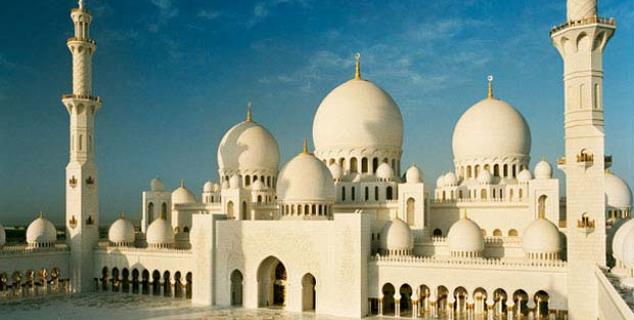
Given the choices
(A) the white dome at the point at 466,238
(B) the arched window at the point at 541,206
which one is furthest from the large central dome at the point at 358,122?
(A) the white dome at the point at 466,238

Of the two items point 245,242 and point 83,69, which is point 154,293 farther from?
point 83,69

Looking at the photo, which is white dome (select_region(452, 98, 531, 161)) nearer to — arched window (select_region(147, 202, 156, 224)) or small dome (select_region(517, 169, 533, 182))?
small dome (select_region(517, 169, 533, 182))

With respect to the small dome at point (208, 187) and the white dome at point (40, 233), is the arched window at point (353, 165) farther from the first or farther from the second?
the white dome at point (40, 233)

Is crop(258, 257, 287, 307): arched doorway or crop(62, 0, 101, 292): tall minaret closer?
crop(258, 257, 287, 307): arched doorway

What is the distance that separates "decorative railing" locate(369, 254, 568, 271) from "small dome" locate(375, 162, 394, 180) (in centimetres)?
548

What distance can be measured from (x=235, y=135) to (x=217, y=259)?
8.78m

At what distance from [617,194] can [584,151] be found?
11480 mm

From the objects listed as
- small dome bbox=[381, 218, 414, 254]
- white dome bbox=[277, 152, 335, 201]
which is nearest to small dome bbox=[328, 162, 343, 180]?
white dome bbox=[277, 152, 335, 201]

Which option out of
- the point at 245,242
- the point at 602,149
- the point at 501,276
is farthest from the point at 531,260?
the point at 245,242

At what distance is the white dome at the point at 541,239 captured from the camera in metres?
19.9

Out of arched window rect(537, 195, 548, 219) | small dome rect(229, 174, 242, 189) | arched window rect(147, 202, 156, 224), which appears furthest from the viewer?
arched window rect(147, 202, 156, 224)

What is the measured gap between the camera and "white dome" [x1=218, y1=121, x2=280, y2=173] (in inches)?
1193

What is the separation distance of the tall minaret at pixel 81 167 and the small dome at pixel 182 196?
15.8ft

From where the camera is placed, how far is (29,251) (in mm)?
25578
